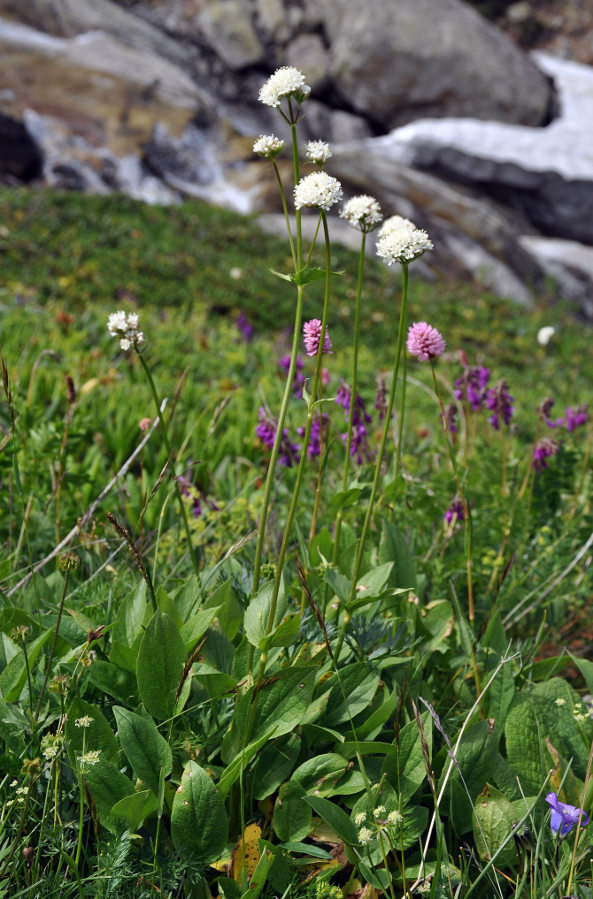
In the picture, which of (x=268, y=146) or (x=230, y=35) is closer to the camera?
(x=268, y=146)

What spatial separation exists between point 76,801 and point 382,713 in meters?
0.58

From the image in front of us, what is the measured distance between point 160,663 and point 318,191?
2.83 feet

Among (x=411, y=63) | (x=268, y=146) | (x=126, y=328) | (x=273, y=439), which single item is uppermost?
(x=411, y=63)

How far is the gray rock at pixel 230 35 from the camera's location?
75.5ft

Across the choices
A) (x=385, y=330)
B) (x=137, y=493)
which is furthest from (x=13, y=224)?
(x=137, y=493)

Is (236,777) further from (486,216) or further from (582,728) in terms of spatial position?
(486,216)

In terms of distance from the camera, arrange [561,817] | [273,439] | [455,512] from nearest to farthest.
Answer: [561,817] < [455,512] < [273,439]

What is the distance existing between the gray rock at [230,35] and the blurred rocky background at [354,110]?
47 mm

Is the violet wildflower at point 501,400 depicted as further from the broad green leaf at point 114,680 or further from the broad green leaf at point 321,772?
the broad green leaf at point 114,680

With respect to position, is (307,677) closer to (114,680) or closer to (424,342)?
(114,680)

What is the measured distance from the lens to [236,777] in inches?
48.1

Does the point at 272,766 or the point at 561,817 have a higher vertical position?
the point at 561,817

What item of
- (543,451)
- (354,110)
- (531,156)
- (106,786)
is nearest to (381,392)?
(543,451)

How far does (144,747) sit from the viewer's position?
1.24 meters
